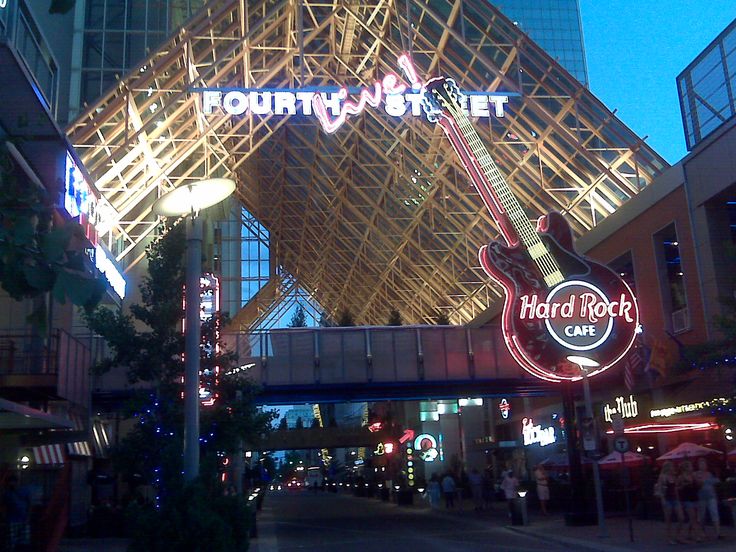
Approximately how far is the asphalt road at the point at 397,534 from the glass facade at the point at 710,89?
43.0 feet

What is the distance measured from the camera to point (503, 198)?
3098 centimetres

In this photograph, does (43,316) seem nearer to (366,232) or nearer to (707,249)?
(707,249)

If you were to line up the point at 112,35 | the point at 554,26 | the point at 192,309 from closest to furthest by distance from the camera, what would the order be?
1. the point at 192,309
2. the point at 112,35
3. the point at 554,26

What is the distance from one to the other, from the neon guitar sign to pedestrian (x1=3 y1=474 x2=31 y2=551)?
15115 mm

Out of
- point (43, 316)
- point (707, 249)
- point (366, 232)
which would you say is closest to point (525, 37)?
point (707, 249)

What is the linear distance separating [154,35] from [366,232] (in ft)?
59.8

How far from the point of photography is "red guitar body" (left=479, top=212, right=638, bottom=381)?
25984 mm

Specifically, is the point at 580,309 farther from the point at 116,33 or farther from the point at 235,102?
the point at 116,33

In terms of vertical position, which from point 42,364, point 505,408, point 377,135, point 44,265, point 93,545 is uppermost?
point 377,135

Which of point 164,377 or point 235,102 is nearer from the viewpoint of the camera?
point 164,377

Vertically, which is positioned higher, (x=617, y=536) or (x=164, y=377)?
(x=164, y=377)

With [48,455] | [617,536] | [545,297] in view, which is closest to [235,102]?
[545,297]

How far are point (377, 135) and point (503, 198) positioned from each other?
17000mm

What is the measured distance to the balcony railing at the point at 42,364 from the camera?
64.1ft
